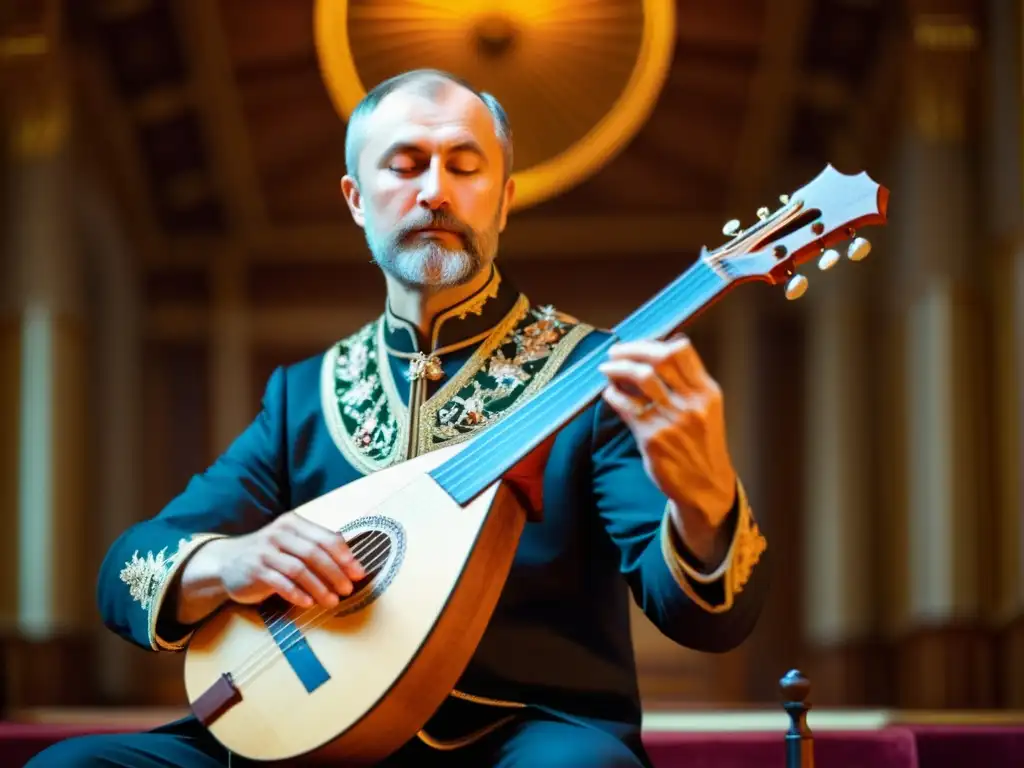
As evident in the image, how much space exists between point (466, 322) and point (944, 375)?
517cm

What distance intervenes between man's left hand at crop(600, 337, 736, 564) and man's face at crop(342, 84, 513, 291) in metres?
0.57

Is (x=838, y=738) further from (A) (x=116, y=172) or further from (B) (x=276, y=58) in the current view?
(A) (x=116, y=172)

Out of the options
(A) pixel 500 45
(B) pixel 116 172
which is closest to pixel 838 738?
(A) pixel 500 45

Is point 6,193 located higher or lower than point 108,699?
higher

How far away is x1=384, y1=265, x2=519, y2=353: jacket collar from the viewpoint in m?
2.43

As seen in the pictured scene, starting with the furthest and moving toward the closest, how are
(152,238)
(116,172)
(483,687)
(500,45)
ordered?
1. (152,238)
2. (116,172)
3. (500,45)
4. (483,687)

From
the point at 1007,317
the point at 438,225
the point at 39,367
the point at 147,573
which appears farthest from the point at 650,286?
the point at 147,573

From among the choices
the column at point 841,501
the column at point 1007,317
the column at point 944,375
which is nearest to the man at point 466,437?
the column at point 1007,317

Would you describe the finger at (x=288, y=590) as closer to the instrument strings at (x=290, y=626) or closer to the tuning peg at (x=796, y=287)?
the instrument strings at (x=290, y=626)

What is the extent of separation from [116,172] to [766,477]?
423 centimetres

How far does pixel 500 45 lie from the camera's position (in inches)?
218

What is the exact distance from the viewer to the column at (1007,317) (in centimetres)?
643

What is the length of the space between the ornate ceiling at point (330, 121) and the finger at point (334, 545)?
249 inches

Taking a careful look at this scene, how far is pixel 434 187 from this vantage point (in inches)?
89.6
